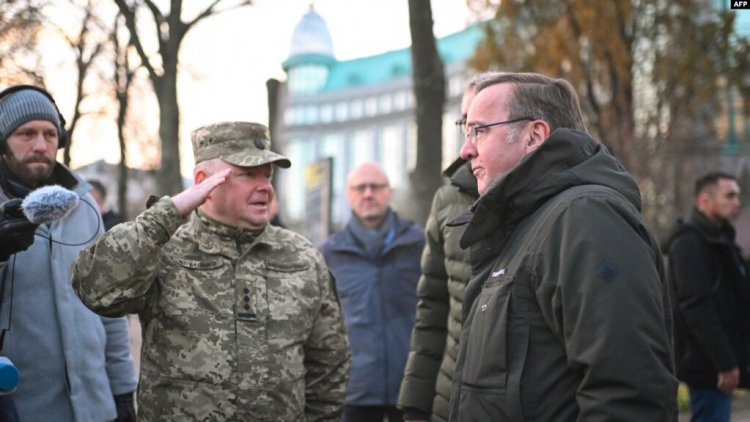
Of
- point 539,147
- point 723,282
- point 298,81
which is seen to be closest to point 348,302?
point 723,282

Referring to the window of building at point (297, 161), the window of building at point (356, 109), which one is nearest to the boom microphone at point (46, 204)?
the window of building at point (297, 161)

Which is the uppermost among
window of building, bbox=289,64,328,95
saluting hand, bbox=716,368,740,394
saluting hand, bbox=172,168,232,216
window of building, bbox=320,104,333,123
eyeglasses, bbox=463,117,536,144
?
window of building, bbox=289,64,328,95

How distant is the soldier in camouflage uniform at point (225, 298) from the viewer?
12.4 ft

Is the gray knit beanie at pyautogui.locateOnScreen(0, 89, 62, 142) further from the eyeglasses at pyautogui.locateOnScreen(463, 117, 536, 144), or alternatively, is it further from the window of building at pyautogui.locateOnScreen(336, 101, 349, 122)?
the window of building at pyautogui.locateOnScreen(336, 101, 349, 122)

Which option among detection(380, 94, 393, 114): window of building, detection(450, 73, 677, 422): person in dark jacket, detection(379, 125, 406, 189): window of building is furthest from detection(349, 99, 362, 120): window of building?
detection(450, 73, 677, 422): person in dark jacket

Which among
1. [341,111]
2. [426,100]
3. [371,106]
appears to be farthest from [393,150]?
[426,100]

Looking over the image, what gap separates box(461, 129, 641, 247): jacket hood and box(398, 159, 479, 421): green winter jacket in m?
1.52

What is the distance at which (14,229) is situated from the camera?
11.5 feet

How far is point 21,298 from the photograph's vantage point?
4.04 meters

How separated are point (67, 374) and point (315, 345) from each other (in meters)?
1.15

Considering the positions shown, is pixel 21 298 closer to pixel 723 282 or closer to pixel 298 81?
pixel 723 282

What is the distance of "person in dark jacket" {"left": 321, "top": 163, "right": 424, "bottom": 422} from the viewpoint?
20.5 feet

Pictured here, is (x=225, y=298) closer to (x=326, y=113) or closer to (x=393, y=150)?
(x=393, y=150)

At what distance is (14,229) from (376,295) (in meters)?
3.31
